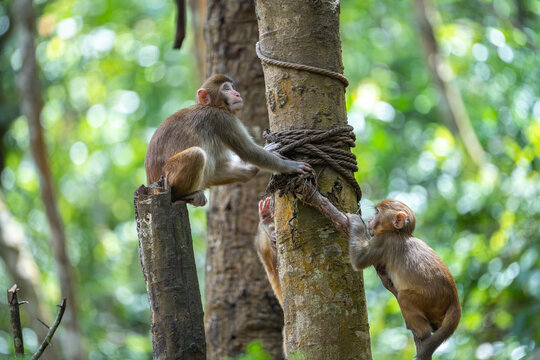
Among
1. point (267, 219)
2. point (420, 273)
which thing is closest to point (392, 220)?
point (420, 273)

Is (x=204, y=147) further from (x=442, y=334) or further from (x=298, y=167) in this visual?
(x=442, y=334)

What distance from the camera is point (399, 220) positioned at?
155 inches

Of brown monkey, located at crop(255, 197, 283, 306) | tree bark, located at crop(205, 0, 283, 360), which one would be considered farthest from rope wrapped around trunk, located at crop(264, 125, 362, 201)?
tree bark, located at crop(205, 0, 283, 360)

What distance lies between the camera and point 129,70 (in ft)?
53.9

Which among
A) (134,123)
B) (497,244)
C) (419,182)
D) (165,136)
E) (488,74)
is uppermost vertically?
(134,123)

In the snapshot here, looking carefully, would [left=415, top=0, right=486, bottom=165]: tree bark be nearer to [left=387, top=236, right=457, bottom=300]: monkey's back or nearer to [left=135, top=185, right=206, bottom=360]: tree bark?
[left=387, top=236, right=457, bottom=300]: monkey's back

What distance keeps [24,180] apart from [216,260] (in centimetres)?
1238

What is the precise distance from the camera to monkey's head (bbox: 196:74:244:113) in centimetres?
501

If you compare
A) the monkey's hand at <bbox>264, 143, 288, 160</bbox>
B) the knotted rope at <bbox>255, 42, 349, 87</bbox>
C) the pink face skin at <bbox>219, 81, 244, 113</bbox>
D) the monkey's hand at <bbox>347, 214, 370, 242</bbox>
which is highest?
the pink face skin at <bbox>219, 81, 244, 113</bbox>

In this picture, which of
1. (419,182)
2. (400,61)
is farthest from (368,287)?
(400,61)

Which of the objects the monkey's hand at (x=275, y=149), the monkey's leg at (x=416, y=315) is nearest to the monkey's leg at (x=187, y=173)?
the monkey's hand at (x=275, y=149)

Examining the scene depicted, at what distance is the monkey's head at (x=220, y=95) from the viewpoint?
5.01 metres

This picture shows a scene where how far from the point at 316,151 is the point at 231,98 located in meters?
1.81

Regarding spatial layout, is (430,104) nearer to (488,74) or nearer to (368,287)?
(488,74)
